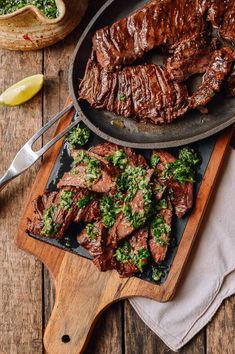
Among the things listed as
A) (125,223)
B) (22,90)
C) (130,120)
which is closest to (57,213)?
(125,223)

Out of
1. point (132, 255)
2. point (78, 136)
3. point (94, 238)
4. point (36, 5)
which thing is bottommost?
point (132, 255)

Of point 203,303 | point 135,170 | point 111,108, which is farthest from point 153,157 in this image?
point 203,303

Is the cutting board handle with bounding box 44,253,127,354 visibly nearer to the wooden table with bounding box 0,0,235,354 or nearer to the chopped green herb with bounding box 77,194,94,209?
the wooden table with bounding box 0,0,235,354

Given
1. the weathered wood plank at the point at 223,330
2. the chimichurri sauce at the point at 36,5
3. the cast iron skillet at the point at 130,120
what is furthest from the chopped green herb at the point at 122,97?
the weathered wood plank at the point at 223,330

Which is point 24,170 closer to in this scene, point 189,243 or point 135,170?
point 135,170

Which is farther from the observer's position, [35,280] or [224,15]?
[35,280]

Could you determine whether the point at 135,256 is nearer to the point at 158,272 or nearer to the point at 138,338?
the point at 158,272
